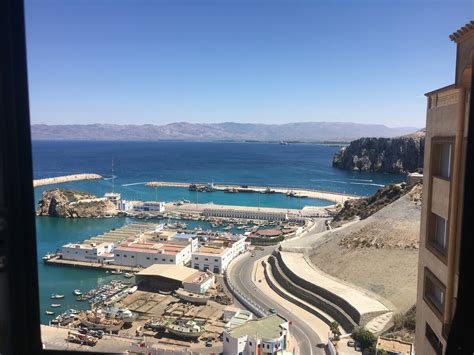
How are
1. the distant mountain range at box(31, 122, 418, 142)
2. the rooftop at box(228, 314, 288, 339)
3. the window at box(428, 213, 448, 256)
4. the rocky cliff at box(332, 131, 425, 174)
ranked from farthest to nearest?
1. the distant mountain range at box(31, 122, 418, 142)
2. the rocky cliff at box(332, 131, 425, 174)
3. the rooftop at box(228, 314, 288, 339)
4. the window at box(428, 213, 448, 256)

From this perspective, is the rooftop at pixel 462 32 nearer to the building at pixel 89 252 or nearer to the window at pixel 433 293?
the window at pixel 433 293

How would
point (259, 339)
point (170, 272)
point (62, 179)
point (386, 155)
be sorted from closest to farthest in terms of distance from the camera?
point (259, 339)
point (170, 272)
point (62, 179)
point (386, 155)

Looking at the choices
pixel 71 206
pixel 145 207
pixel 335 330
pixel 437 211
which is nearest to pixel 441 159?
pixel 437 211

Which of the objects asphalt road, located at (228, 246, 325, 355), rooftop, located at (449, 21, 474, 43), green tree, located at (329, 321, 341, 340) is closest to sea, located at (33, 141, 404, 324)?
asphalt road, located at (228, 246, 325, 355)

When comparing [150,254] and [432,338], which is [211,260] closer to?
[150,254]

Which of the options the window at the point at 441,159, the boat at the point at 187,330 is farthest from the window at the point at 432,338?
the boat at the point at 187,330

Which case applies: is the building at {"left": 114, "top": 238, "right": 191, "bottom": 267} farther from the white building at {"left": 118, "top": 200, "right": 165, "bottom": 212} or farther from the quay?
the quay
